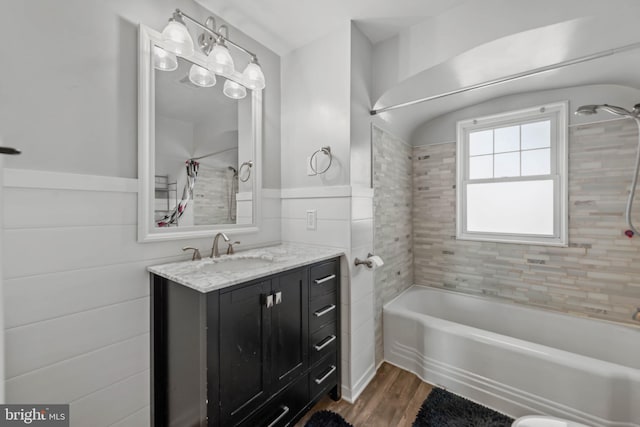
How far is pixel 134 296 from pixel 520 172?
3.16 metres

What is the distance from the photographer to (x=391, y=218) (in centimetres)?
238

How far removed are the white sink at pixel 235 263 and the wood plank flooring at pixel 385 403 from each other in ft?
3.25

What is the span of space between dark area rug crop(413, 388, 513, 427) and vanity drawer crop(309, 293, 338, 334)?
0.80 meters

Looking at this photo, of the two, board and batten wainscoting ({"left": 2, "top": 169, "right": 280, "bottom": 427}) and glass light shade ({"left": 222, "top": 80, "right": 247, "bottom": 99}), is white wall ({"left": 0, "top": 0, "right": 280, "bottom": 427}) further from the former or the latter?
glass light shade ({"left": 222, "top": 80, "right": 247, "bottom": 99})

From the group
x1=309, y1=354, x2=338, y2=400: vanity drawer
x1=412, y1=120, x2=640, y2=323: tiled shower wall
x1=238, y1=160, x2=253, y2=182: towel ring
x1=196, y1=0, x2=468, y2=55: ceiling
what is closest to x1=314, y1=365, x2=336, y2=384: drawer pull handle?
x1=309, y1=354, x2=338, y2=400: vanity drawer

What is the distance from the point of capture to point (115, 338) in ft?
3.84

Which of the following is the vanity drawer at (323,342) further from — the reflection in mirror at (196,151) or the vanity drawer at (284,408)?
the reflection in mirror at (196,151)

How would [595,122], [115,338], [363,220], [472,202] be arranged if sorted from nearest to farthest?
[115,338] → [363,220] → [595,122] → [472,202]

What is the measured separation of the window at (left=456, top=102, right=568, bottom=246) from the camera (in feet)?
7.05

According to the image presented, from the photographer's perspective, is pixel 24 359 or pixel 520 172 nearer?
pixel 24 359

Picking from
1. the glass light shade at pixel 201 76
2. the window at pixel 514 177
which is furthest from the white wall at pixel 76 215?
the window at pixel 514 177

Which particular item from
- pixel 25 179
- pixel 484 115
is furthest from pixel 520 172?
pixel 25 179

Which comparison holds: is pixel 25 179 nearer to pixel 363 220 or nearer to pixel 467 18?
pixel 363 220

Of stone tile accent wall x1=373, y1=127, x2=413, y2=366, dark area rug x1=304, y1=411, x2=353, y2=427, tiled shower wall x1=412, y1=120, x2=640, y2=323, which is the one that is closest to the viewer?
dark area rug x1=304, y1=411, x2=353, y2=427
